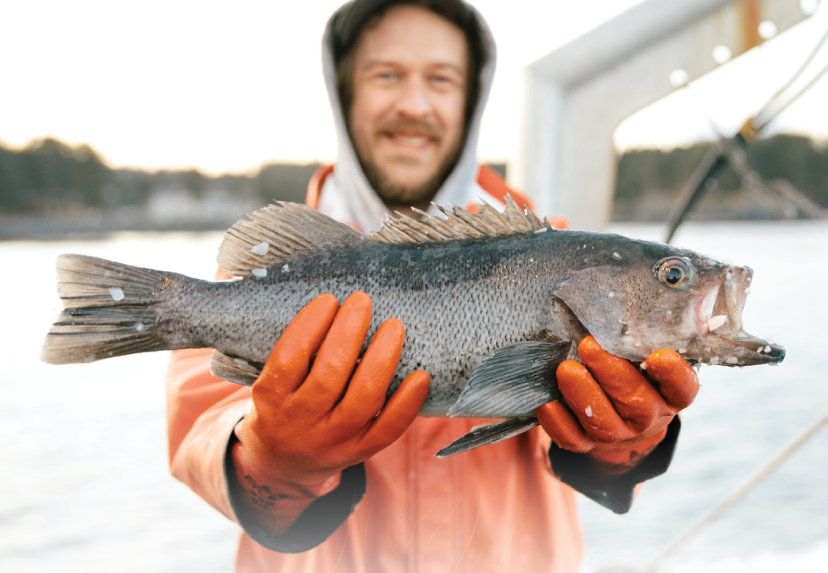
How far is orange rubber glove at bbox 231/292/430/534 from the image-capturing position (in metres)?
1.46

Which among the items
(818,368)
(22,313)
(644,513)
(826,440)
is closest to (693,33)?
(644,513)

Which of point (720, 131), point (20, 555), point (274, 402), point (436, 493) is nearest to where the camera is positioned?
point (274, 402)

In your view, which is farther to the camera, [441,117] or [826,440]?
[826,440]

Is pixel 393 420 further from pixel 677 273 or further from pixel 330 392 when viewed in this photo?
pixel 677 273

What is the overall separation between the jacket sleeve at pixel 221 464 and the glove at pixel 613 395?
30.9 inches

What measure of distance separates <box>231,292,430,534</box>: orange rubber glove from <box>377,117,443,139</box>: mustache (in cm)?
138

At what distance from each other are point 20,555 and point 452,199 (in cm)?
487

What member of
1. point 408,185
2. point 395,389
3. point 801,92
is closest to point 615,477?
point 395,389

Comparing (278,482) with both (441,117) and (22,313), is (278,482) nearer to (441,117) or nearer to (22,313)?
(441,117)

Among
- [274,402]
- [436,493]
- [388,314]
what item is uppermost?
[388,314]

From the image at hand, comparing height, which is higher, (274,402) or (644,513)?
(274,402)

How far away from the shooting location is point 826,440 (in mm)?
5512

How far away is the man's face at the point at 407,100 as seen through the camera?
2.60m

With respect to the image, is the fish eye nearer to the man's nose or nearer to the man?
the man
